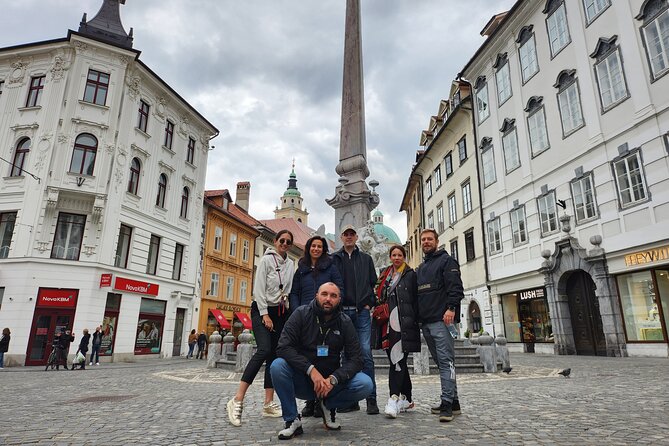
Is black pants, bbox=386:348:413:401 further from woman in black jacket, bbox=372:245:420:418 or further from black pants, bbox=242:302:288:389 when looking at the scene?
black pants, bbox=242:302:288:389

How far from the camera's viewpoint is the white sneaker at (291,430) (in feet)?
11.0

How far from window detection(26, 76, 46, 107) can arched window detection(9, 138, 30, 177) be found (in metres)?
1.86

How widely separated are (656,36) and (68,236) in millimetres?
23134

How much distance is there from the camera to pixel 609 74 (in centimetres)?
1438

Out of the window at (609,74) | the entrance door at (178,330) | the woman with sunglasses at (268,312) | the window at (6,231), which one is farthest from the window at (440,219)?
the woman with sunglasses at (268,312)

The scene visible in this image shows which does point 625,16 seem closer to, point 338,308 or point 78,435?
point 338,308

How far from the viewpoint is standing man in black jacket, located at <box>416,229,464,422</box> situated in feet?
14.0

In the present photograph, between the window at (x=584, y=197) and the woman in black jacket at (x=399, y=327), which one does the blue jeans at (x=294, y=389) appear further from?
the window at (x=584, y=197)

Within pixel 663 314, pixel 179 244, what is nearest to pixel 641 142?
pixel 663 314

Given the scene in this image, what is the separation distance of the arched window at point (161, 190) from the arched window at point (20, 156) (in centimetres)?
584

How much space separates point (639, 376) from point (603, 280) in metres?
7.46

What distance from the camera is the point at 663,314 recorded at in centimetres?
1247

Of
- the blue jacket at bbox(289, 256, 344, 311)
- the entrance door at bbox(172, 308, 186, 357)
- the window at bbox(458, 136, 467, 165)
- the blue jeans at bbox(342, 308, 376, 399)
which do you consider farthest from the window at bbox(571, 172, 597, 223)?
A: the entrance door at bbox(172, 308, 186, 357)

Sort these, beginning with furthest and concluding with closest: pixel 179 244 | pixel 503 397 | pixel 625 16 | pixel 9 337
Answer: pixel 179 244 < pixel 9 337 < pixel 625 16 < pixel 503 397
